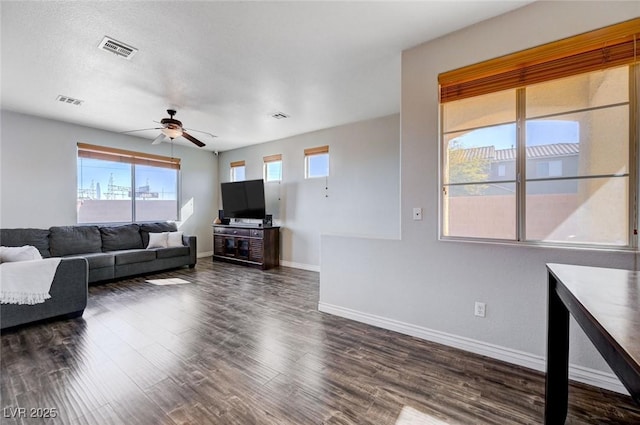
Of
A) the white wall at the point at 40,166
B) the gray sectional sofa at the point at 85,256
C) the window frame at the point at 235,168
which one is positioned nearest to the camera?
the gray sectional sofa at the point at 85,256

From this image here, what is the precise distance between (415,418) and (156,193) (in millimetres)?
6349

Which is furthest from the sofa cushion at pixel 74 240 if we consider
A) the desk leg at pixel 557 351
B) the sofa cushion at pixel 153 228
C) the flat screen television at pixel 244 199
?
the desk leg at pixel 557 351

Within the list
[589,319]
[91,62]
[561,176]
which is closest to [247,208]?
[91,62]

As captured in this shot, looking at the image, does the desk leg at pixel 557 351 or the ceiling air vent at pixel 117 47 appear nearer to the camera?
the desk leg at pixel 557 351

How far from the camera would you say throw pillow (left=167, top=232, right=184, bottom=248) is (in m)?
5.37

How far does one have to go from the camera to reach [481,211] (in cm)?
235

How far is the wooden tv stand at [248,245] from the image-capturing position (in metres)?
5.53

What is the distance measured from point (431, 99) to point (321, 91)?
154 cm

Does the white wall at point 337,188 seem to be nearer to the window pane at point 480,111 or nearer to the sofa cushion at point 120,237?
the window pane at point 480,111

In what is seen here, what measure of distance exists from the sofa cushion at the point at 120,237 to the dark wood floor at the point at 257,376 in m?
2.18

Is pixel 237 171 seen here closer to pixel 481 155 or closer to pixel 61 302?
pixel 61 302

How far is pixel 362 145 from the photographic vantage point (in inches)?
189

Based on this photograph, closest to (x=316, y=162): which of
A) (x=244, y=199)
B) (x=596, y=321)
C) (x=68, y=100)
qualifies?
(x=244, y=199)

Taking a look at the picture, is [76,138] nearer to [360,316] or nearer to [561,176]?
[360,316]
